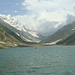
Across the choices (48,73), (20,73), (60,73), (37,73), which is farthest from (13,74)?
(60,73)

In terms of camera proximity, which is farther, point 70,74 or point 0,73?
point 0,73

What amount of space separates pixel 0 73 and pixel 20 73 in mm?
7731

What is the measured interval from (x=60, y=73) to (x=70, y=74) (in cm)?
378

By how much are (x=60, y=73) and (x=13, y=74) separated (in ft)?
57.1

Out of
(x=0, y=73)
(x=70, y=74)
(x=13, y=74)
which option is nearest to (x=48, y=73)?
(x=70, y=74)

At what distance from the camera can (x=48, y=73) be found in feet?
190

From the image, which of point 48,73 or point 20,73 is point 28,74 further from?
point 48,73

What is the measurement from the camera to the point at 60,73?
2253 inches

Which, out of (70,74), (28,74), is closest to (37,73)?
(28,74)

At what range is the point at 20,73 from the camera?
2312 inches

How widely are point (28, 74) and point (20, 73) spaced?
354 centimetres

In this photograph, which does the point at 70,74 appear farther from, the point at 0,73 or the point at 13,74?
the point at 0,73

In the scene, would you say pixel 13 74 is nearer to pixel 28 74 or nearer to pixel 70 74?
pixel 28 74

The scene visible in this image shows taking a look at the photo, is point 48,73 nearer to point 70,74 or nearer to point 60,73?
point 60,73
